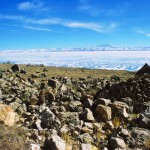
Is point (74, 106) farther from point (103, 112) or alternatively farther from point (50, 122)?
point (50, 122)

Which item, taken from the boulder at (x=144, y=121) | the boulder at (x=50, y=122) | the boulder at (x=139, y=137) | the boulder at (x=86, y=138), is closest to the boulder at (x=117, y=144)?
the boulder at (x=139, y=137)

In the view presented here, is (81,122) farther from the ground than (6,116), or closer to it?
closer to it

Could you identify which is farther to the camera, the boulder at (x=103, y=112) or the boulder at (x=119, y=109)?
the boulder at (x=119, y=109)

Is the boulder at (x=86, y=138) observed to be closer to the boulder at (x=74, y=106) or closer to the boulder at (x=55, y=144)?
the boulder at (x=55, y=144)

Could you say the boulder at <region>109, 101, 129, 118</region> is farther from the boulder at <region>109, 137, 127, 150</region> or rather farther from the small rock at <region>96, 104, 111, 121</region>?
the boulder at <region>109, 137, 127, 150</region>

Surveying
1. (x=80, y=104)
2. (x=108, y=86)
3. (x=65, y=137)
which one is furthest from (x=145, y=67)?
(x=65, y=137)

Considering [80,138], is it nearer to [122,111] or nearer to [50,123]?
[50,123]

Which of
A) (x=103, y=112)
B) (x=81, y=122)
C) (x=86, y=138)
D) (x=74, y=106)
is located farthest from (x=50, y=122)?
(x=74, y=106)

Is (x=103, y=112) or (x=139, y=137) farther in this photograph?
(x=103, y=112)

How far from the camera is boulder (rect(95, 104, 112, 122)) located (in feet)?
37.5

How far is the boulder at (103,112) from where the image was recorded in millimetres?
11439

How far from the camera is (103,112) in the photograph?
11570 millimetres

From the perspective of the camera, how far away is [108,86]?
1530cm

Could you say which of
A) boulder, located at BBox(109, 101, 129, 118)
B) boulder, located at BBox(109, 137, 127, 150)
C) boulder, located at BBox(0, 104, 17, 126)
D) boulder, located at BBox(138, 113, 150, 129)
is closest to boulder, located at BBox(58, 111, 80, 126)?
boulder, located at BBox(109, 101, 129, 118)
